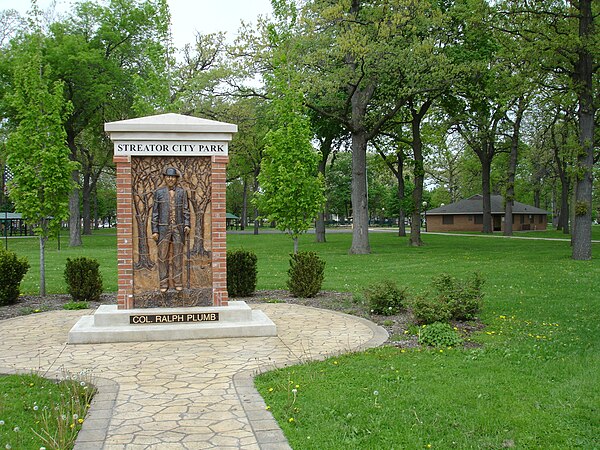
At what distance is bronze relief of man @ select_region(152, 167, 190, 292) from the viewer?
9.14 meters

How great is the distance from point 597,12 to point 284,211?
16.0 metres

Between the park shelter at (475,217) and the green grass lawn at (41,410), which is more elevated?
the park shelter at (475,217)

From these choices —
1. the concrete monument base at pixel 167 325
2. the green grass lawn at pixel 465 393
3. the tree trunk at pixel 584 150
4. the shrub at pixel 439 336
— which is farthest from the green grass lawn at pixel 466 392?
the tree trunk at pixel 584 150

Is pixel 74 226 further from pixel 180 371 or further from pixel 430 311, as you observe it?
pixel 180 371

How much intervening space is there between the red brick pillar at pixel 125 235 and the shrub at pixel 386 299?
172 inches

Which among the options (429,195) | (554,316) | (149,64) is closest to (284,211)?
(554,316)

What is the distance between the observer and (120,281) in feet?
29.6

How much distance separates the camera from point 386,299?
10727 mm

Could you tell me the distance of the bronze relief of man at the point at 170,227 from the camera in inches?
360

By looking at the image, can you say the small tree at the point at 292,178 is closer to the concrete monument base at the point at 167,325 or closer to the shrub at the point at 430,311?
the concrete monument base at the point at 167,325

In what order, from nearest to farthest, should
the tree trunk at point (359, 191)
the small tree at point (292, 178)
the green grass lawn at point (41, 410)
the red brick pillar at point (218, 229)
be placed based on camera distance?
the green grass lawn at point (41, 410)
the red brick pillar at point (218, 229)
the small tree at point (292, 178)
the tree trunk at point (359, 191)

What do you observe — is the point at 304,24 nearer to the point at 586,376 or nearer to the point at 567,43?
the point at 567,43

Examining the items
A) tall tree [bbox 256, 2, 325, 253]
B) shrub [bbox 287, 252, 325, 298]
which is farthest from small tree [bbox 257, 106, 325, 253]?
shrub [bbox 287, 252, 325, 298]

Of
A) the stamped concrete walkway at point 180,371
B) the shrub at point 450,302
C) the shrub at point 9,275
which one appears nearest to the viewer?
the stamped concrete walkway at point 180,371
